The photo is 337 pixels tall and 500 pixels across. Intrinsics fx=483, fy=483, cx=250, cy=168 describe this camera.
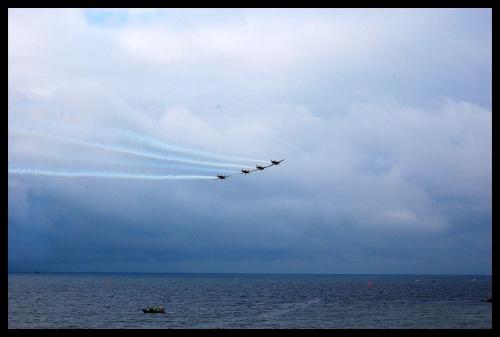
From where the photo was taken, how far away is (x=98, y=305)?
133 meters
